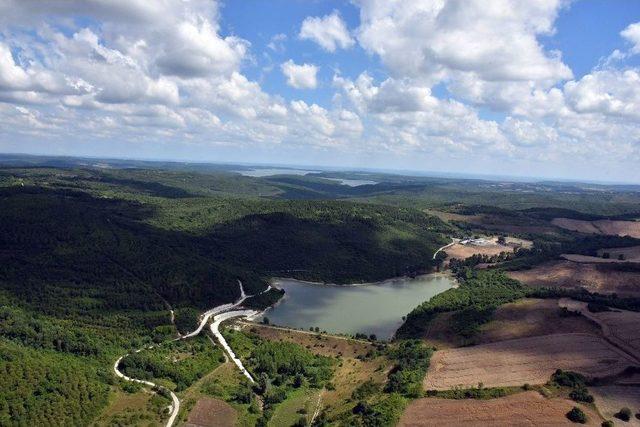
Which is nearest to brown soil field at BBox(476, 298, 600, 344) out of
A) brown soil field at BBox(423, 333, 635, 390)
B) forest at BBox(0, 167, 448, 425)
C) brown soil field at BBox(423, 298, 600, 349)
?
brown soil field at BBox(423, 298, 600, 349)

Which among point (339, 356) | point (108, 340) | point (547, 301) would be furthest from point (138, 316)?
point (547, 301)

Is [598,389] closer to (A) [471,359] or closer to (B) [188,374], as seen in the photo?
(A) [471,359]

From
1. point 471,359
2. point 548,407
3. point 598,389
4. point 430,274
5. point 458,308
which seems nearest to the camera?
point 548,407

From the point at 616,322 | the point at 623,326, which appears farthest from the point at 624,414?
the point at 616,322

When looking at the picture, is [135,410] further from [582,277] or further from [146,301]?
[582,277]

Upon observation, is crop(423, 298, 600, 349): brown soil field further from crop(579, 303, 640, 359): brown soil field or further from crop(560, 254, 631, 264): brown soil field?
crop(560, 254, 631, 264): brown soil field

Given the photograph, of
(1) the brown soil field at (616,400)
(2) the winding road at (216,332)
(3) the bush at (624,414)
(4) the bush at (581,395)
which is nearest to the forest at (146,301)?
(2) the winding road at (216,332)

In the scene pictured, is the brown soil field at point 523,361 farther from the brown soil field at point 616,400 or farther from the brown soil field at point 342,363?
the brown soil field at point 342,363
